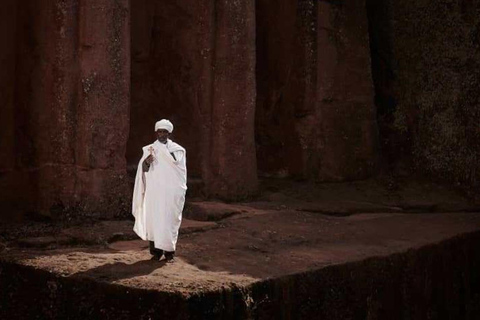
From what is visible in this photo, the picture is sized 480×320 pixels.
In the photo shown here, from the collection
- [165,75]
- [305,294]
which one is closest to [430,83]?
[165,75]

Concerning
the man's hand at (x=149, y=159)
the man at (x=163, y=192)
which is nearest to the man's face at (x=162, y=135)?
the man at (x=163, y=192)

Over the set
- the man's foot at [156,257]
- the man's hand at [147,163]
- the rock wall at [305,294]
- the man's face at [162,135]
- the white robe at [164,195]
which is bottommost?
the rock wall at [305,294]

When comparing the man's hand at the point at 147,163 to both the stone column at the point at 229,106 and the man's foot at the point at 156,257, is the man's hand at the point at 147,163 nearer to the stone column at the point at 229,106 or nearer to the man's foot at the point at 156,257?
the man's foot at the point at 156,257

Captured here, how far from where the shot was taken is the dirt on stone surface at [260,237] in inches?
245

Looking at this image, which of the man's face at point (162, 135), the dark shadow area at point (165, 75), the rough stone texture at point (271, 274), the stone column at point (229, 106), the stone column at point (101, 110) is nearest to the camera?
the rough stone texture at point (271, 274)

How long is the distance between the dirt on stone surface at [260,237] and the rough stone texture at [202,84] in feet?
1.95

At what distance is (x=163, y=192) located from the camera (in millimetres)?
6500

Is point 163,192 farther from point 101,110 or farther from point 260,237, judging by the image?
point 101,110

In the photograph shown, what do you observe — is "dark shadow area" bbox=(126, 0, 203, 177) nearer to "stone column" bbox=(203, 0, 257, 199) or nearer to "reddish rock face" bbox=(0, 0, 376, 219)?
"reddish rock face" bbox=(0, 0, 376, 219)

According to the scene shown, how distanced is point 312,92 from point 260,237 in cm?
398

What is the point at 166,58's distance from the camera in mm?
10328

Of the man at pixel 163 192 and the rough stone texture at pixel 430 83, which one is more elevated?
the rough stone texture at pixel 430 83

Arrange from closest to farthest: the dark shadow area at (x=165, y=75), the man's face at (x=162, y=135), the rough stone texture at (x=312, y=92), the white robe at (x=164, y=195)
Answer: the white robe at (x=164, y=195) < the man's face at (x=162, y=135) < the dark shadow area at (x=165, y=75) < the rough stone texture at (x=312, y=92)

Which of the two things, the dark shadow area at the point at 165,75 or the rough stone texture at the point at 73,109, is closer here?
the rough stone texture at the point at 73,109
